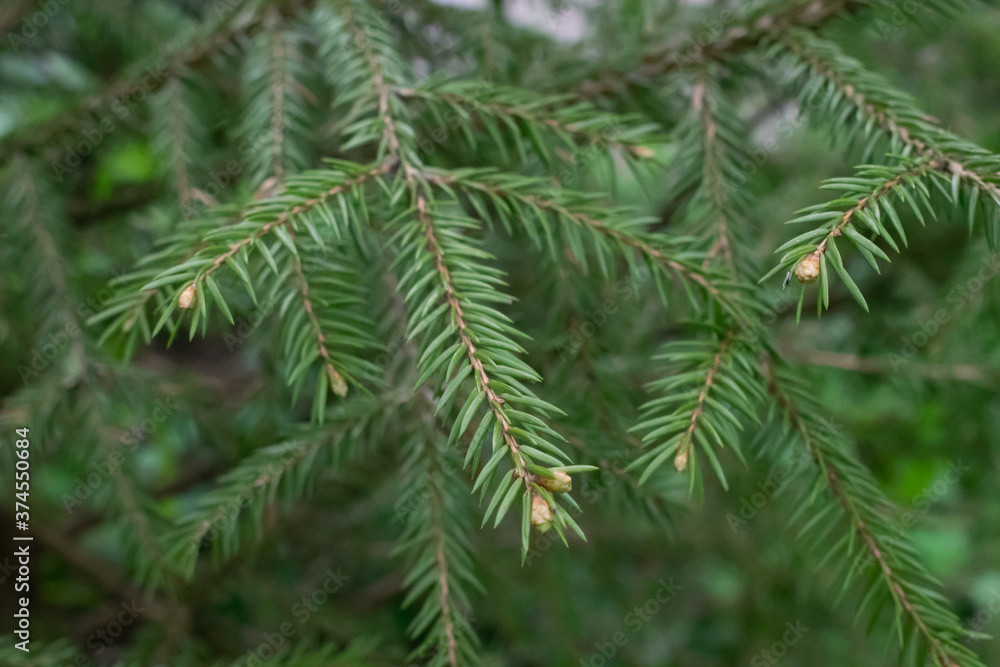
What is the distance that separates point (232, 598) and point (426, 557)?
38.9 inches

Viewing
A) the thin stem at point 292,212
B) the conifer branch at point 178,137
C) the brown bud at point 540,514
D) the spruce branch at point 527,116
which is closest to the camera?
the brown bud at point 540,514

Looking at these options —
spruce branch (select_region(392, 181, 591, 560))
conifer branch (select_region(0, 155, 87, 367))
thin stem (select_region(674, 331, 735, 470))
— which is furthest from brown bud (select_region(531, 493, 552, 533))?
conifer branch (select_region(0, 155, 87, 367))

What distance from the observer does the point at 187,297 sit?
1.62 ft

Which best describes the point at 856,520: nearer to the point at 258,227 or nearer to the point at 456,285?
the point at 456,285

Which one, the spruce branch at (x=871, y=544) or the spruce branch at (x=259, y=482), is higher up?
the spruce branch at (x=259, y=482)

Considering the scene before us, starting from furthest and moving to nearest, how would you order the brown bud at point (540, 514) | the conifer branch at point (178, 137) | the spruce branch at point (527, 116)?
1. the conifer branch at point (178, 137)
2. the spruce branch at point (527, 116)
3. the brown bud at point (540, 514)

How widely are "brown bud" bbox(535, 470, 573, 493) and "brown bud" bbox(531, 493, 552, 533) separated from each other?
0.01 meters

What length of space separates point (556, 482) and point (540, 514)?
0.08ft

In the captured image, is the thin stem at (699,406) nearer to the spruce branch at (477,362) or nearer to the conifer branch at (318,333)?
the spruce branch at (477,362)

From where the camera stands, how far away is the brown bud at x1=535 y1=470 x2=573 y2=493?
0.43 m

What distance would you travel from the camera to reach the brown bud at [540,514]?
16.4 inches

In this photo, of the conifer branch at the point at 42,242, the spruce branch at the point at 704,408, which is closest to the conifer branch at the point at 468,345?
the spruce branch at the point at 704,408

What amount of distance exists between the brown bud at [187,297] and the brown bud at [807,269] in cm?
44

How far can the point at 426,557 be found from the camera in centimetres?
64
